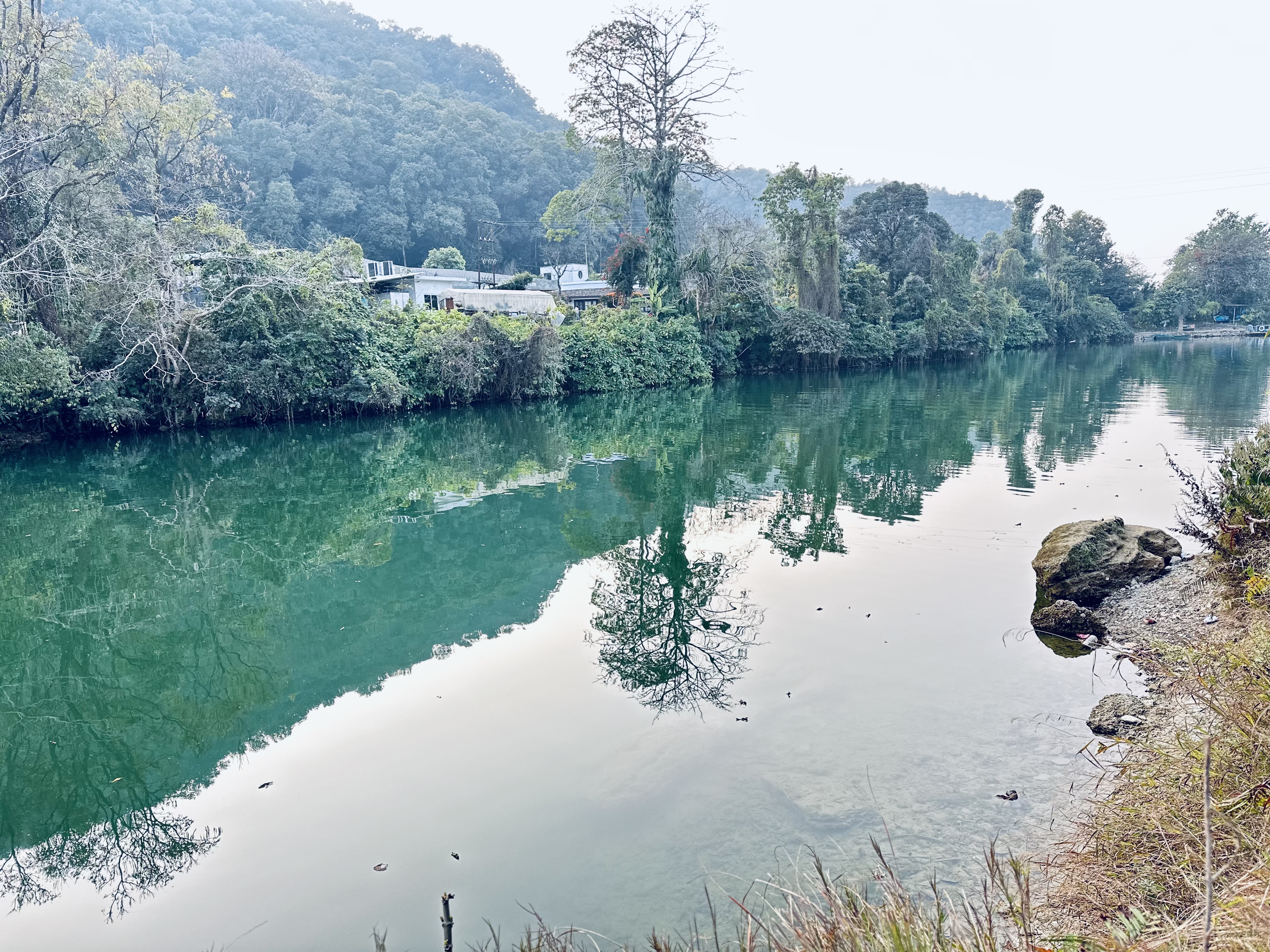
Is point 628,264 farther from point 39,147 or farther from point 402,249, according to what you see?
point 402,249

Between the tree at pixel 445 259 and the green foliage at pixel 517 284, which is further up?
the tree at pixel 445 259

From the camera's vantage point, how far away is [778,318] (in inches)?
1364

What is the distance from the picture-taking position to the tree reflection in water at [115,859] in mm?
4180

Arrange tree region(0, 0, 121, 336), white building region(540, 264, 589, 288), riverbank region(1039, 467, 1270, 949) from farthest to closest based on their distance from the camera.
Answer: white building region(540, 264, 589, 288), tree region(0, 0, 121, 336), riverbank region(1039, 467, 1270, 949)

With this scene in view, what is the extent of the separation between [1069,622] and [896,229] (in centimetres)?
4202

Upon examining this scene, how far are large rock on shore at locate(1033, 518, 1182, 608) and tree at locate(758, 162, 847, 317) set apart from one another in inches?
1159

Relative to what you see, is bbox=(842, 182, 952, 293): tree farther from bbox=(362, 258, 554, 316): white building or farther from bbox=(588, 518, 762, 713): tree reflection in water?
bbox=(588, 518, 762, 713): tree reflection in water

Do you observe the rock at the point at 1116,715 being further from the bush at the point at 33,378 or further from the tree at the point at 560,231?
the tree at the point at 560,231

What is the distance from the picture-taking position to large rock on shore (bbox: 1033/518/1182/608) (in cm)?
755

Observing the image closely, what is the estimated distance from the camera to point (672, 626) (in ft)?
24.8

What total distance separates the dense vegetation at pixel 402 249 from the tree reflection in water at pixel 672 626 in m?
14.7

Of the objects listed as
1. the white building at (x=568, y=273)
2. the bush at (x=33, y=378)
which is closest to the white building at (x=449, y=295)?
the bush at (x=33, y=378)

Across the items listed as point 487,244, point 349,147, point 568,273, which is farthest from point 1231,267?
point 349,147

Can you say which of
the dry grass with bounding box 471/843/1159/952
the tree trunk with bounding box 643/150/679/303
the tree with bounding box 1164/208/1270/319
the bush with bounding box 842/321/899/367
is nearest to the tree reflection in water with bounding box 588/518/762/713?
the dry grass with bounding box 471/843/1159/952
